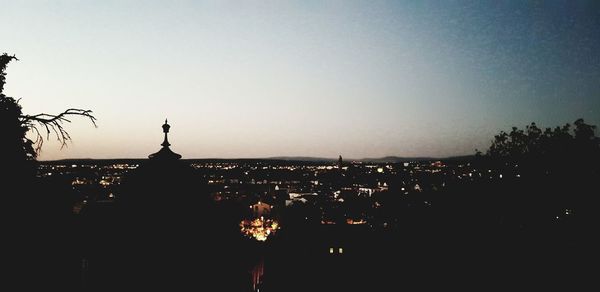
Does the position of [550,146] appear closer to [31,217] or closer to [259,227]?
[31,217]

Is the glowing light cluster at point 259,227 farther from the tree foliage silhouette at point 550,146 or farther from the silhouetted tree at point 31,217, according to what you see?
the silhouetted tree at point 31,217

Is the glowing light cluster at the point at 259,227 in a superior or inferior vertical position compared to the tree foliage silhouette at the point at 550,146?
inferior

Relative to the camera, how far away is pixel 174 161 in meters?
12.4

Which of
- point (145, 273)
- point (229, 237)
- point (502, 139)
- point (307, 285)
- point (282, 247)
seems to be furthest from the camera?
point (282, 247)

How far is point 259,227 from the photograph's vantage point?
204 ft

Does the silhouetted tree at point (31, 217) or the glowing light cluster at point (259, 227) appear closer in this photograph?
the silhouetted tree at point (31, 217)

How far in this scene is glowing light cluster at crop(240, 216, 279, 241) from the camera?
58.7 meters

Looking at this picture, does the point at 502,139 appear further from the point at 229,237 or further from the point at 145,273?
the point at 145,273

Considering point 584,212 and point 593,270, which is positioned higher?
point 584,212

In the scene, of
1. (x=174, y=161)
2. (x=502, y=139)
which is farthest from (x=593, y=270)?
(x=174, y=161)

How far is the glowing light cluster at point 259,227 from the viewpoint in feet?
193

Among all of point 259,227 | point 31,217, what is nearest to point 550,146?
A: point 31,217

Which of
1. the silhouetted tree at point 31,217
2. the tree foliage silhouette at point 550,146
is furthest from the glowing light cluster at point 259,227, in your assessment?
the silhouetted tree at point 31,217

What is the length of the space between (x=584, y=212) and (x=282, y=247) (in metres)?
20.7
